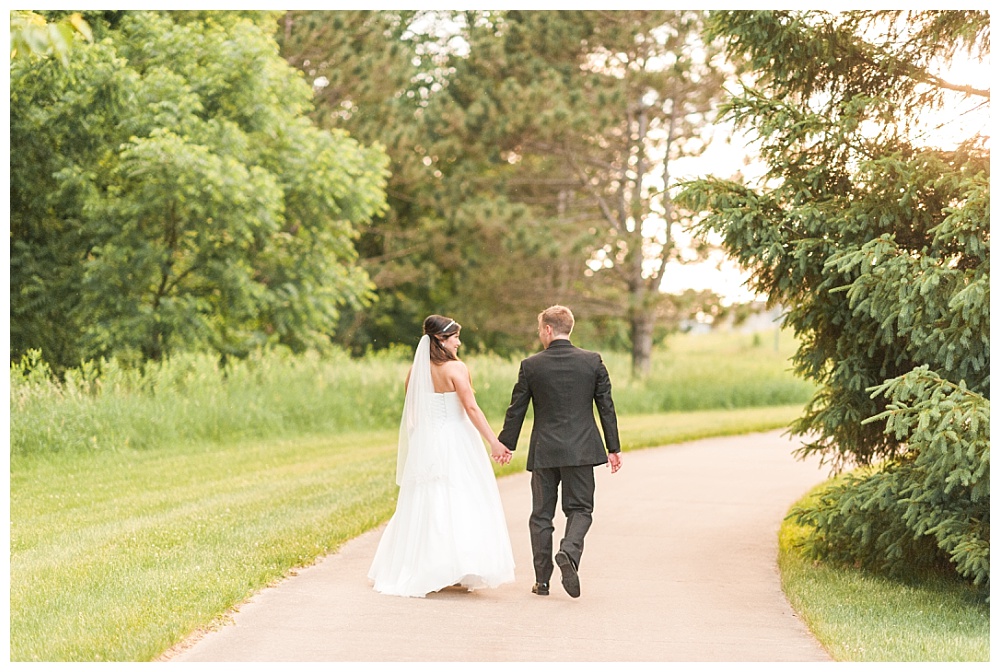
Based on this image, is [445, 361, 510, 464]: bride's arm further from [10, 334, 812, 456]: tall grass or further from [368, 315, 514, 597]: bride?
[10, 334, 812, 456]: tall grass

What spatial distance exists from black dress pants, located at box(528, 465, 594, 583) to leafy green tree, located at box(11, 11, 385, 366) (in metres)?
12.6

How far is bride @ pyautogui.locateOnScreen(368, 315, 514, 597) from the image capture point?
7.68m

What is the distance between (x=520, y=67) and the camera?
1149 inches

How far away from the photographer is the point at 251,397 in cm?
1892

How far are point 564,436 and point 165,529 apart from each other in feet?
13.7

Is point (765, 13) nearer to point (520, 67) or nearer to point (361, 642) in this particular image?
point (361, 642)

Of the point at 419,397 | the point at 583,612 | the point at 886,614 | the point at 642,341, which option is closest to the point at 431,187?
the point at 642,341

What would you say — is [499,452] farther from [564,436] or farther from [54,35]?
[54,35]

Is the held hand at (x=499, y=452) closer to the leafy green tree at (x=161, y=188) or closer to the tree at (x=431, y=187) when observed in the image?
the leafy green tree at (x=161, y=188)

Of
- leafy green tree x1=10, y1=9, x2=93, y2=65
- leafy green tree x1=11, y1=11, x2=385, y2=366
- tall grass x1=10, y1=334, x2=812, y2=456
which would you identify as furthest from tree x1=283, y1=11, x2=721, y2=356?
leafy green tree x1=10, y1=9, x2=93, y2=65

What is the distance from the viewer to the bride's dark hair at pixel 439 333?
315 inches

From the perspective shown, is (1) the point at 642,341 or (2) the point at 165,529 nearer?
(2) the point at 165,529

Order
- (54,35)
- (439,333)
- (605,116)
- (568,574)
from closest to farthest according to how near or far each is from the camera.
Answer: (54,35) < (568,574) < (439,333) < (605,116)

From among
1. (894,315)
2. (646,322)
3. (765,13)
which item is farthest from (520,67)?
(894,315)
